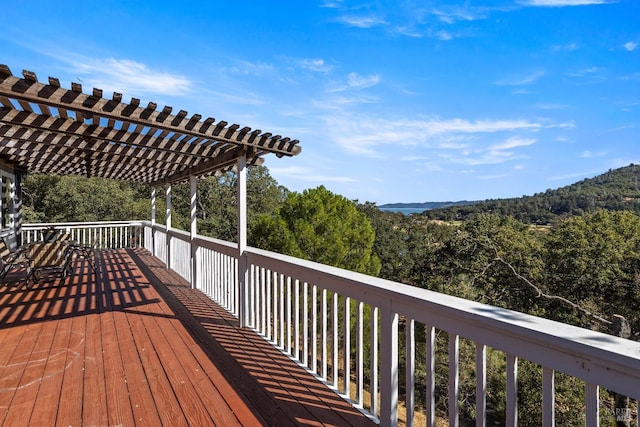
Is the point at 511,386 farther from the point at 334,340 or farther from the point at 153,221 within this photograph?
the point at 153,221

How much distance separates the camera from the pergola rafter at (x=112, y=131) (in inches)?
109

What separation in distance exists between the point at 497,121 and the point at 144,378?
29.3 metres

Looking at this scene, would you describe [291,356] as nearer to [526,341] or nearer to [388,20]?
[526,341]

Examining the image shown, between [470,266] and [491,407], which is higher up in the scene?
[470,266]

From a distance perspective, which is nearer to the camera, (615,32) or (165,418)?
(165,418)

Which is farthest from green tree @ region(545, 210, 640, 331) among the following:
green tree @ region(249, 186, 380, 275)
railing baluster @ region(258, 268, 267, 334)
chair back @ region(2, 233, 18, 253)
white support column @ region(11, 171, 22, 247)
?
white support column @ region(11, 171, 22, 247)

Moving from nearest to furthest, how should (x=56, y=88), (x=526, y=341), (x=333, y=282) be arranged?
(x=526, y=341), (x=333, y=282), (x=56, y=88)

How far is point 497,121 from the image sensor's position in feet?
86.6

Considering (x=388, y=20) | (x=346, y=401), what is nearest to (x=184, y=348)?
(x=346, y=401)

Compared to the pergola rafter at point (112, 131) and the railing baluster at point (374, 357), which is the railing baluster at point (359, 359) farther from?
the pergola rafter at point (112, 131)

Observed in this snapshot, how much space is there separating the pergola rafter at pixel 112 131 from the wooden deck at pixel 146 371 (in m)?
2.08

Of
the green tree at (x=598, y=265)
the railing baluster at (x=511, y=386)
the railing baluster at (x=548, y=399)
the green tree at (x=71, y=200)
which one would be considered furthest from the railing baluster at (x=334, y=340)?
the green tree at (x=71, y=200)

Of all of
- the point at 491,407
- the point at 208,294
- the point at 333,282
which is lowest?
the point at 491,407

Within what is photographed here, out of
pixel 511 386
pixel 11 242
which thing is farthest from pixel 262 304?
pixel 11 242
